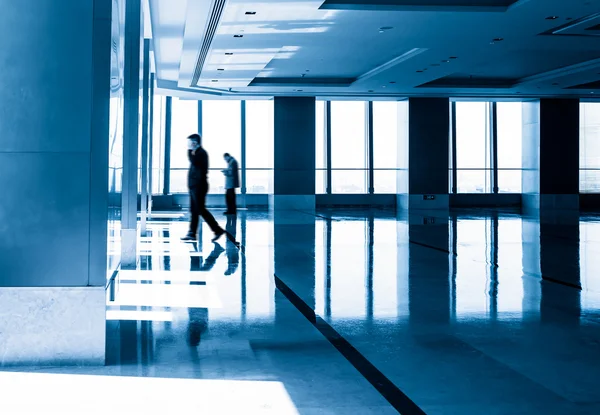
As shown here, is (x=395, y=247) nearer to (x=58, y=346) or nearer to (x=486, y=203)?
(x=58, y=346)

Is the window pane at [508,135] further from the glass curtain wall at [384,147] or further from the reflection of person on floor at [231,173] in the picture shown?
the reflection of person on floor at [231,173]

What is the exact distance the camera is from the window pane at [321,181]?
28203 mm

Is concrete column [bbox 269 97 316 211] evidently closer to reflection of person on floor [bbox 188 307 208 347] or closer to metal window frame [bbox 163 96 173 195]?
metal window frame [bbox 163 96 173 195]

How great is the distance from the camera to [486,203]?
2875cm

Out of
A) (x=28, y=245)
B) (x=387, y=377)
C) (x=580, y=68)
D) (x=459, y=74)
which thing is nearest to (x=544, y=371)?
(x=387, y=377)

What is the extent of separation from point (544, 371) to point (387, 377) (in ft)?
3.08

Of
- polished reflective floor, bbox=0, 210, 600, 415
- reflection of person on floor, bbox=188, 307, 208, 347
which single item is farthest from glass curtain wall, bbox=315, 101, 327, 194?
reflection of person on floor, bbox=188, 307, 208, 347

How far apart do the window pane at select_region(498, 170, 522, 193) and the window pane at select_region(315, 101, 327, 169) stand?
7.91 meters

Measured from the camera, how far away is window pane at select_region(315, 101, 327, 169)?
28297 millimetres

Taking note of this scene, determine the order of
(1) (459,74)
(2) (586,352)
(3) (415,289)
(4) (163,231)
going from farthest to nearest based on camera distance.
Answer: (1) (459,74)
(4) (163,231)
(3) (415,289)
(2) (586,352)

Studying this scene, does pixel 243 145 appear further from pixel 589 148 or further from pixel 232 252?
pixel 232 252

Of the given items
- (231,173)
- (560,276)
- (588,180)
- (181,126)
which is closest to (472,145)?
(588,180)

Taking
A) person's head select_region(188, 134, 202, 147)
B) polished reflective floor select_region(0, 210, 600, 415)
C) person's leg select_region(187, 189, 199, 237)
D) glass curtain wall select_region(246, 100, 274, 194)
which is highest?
glass curtain wall select_region(246, 100, 274, 194)

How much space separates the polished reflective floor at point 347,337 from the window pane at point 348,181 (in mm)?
18816
